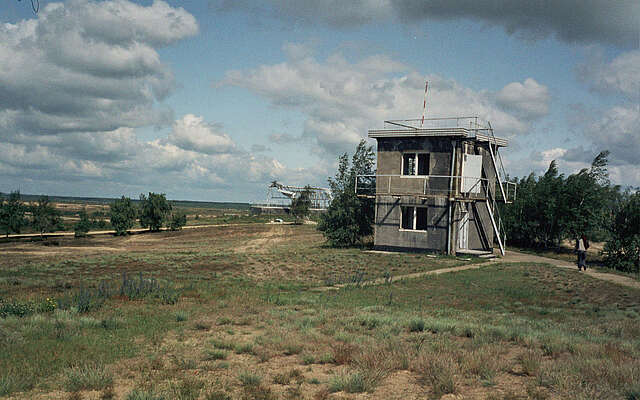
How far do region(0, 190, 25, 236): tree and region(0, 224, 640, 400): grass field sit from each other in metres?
39.0

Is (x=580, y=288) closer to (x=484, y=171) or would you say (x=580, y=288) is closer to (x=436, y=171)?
(x=436, y=171)

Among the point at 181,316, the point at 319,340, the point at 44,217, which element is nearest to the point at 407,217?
the point at 181,316

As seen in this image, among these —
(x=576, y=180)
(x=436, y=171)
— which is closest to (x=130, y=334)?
(x=436, y=171)

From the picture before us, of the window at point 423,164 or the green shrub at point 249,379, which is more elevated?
the window at point 423,164

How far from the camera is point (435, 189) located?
28.9 meters

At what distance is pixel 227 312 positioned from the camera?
12.3m

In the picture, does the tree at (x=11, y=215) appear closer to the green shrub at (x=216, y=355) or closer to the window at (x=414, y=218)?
the window at (x=414, y=218)

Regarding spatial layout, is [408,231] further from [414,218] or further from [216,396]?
[216,396]

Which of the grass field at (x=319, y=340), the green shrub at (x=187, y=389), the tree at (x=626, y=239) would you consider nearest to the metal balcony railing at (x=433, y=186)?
the tree at (x=626, y=239)

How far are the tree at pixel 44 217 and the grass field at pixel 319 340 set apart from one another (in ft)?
134

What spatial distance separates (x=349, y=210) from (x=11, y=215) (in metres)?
38.0

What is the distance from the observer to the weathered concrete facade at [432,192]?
2838 centimetres

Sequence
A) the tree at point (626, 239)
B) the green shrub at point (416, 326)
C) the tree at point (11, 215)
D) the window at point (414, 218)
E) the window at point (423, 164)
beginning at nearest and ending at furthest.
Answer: the green shrub at point (416, 326)
the tree at point (626, 239)
the window at point (423, 164)
the window at point (414, 218)
the tree at point (11, 215)

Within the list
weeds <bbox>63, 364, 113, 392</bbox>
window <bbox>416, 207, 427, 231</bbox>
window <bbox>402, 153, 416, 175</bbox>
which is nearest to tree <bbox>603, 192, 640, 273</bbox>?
window <bbox>416, 207, 427, 231</bbox>
